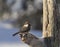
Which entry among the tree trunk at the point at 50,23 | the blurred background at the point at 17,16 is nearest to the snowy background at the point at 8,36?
the blurred background at the point at 17,16

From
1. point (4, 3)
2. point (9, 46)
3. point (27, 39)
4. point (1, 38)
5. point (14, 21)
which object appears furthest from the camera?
point (4, 3)

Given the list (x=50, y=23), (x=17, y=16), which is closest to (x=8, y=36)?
(x=17, y=16)

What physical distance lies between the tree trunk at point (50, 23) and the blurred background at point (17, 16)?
254 inches

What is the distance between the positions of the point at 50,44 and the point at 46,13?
1.33 feet

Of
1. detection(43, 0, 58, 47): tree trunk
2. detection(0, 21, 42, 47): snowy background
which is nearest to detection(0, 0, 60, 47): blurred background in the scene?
detection(0, 21, 42, 47): snowy background

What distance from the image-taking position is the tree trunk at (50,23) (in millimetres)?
3784

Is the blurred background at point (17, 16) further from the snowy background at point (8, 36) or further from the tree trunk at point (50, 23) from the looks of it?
the tree trunk at point (50, 23)

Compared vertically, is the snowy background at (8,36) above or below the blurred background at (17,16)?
below

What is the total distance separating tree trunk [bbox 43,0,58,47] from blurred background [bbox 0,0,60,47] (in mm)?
6445

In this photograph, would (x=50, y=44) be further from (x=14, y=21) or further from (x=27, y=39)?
(x=14, y=21)

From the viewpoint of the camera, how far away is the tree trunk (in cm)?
378

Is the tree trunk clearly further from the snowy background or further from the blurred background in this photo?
the blurred background

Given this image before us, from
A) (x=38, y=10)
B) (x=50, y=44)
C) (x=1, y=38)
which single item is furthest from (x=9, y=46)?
(x=50, y=44)

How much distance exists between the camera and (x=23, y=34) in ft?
12.2
